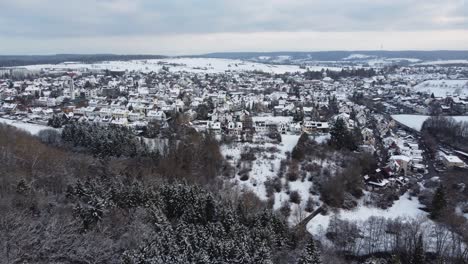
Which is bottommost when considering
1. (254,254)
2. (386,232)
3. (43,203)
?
(386,232)

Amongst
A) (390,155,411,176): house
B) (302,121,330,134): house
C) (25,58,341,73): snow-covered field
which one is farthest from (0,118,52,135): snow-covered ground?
(25,58,341,73): snow-covered field

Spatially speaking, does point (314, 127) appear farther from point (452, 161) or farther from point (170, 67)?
point (170, 67)

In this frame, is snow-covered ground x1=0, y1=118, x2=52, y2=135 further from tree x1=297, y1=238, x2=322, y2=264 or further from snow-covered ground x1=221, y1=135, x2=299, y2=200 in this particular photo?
tree x1=297, y1=238, x2=322, y2=264

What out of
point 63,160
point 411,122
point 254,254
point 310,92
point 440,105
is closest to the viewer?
point 254,254

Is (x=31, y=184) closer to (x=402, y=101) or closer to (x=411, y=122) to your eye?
(x=411, y=122)

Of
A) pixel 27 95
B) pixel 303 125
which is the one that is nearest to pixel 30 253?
pixel 303 125

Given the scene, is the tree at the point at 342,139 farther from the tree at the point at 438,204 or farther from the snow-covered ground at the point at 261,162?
the tree at the point at 438,204
